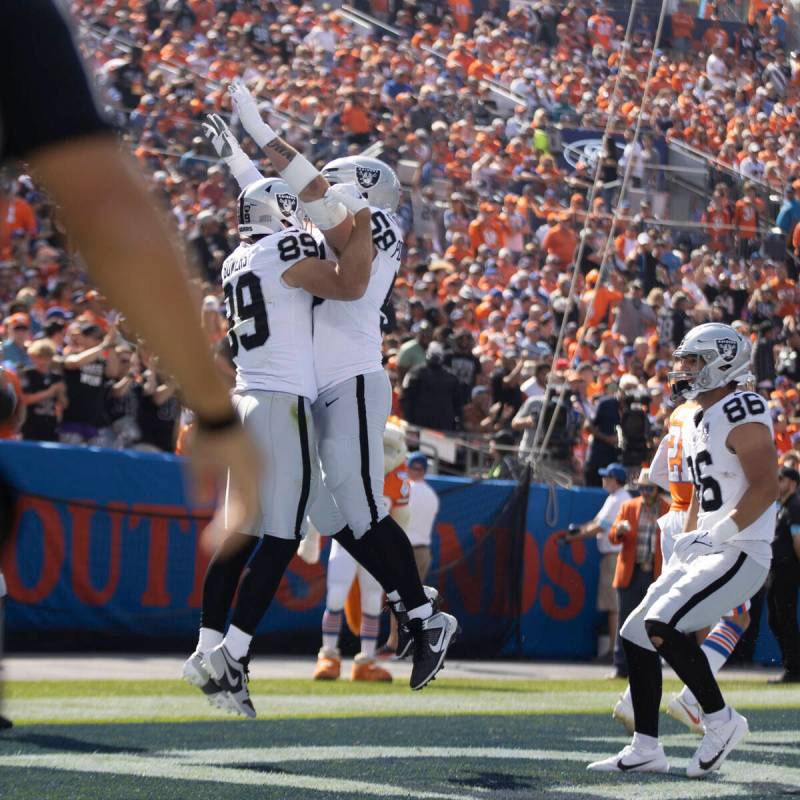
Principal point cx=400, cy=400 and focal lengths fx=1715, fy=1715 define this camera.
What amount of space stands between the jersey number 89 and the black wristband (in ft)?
13.4

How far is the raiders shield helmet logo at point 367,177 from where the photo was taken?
6.23 meters

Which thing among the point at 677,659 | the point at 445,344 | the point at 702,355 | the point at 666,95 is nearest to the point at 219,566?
the point at 677,659

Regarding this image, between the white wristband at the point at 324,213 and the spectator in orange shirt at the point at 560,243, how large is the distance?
14188mm

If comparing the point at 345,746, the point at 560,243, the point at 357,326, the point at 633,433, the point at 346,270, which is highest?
the point at 346,270

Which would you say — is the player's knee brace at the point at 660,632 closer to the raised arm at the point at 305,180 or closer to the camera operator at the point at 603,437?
the raised arm at the point at 305,180

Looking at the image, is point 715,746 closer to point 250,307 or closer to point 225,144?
point 250,307

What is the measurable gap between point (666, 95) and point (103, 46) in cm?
963

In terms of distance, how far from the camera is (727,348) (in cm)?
695

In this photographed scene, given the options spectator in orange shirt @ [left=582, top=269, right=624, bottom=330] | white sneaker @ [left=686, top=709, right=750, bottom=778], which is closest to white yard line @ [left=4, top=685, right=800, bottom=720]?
white sneaker @ [left=686, top=709, right=750, bottom=778]

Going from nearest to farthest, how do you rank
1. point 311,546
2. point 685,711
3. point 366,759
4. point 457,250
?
point 366,759, point 685,711, point 311,546, point 457,250

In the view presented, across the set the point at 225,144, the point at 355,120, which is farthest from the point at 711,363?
the point at 355,120

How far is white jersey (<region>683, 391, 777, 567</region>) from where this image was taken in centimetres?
668

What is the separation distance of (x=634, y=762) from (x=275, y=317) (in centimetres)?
213

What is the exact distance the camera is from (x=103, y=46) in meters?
19.7
